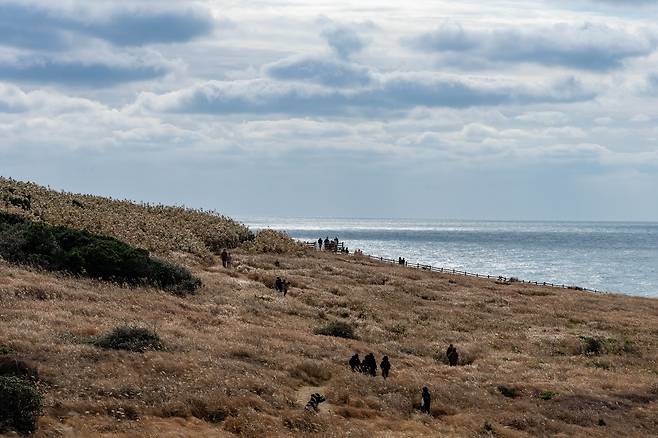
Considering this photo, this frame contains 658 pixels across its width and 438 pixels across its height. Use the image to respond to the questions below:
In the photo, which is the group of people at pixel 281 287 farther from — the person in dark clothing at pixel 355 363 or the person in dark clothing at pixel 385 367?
the person in dark clothing at pixel 385 367

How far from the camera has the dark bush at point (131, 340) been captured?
29547 millimetres

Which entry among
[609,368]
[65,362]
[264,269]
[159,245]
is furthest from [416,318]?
[65,362]

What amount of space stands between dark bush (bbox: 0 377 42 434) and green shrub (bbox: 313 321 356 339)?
20.8 m

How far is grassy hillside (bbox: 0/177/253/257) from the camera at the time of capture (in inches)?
2430

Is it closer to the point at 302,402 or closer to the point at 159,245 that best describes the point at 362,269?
the point at 159,245

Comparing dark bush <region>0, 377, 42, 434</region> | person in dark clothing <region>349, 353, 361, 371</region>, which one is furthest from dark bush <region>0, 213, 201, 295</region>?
dark bush <region>0, 377, 42, 434</region>

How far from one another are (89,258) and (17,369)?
21161 mm

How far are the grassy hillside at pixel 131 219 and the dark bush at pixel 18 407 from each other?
126 feet

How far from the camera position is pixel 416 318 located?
50.9m

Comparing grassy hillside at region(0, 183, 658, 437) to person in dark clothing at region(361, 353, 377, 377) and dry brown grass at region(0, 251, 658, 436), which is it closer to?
dry brown grass at region(0, 251, 658, 436)

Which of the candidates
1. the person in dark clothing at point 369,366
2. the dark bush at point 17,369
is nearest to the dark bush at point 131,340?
the dark bush at point 17,369

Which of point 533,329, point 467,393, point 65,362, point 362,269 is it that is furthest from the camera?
point 362,269

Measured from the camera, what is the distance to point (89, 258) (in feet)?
150

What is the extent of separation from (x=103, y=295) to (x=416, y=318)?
20.7 metres
